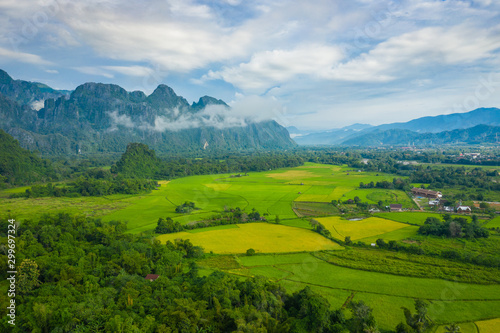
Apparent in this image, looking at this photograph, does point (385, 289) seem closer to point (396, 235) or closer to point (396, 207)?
point (396, 235)

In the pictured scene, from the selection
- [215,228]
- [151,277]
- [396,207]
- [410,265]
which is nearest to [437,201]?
[396,207]

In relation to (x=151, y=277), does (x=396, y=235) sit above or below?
above

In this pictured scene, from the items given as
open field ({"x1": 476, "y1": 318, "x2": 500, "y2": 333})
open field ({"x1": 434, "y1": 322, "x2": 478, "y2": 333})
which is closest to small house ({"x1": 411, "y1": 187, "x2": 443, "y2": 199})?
open field ({"x1": 476, "y1": 318, "x2": 500, "y2": 333})

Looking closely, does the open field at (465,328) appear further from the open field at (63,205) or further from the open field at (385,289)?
the open field at (63,205)

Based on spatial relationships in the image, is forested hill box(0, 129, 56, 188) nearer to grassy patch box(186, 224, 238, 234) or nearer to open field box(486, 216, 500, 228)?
grassy patch box(186, 224, 238, 234)

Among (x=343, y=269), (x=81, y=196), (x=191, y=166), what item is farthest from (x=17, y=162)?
(x=343, y=269)

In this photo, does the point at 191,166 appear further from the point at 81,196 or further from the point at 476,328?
the point at 476,328

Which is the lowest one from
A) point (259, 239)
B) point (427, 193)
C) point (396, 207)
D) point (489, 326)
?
point (259, 239)

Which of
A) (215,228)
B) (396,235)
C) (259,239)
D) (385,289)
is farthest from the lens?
(215,228)
